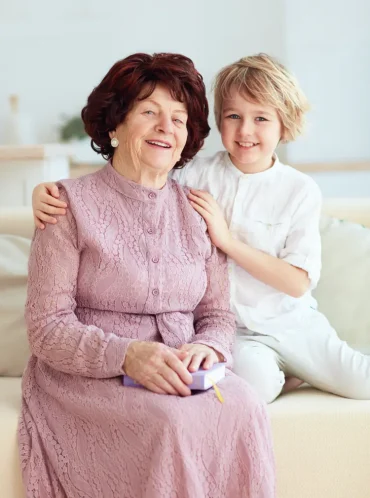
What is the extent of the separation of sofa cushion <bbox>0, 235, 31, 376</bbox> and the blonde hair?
29.3 inches

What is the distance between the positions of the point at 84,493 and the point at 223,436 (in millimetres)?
315

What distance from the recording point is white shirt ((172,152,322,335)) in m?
2.18

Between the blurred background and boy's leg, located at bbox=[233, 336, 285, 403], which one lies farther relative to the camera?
the blurred background

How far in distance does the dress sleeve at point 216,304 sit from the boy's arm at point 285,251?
1.6 inches

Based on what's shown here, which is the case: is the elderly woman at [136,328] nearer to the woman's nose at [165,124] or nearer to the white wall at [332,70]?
the woman's nose at [165,124]

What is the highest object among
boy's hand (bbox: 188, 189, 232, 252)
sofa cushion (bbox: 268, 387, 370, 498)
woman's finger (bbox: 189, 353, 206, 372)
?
boy's hand (bbox: 188, 189, 232, 252)

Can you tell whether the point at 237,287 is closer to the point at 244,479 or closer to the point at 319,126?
the point at 244,479

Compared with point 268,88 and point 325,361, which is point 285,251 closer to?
point 325,361

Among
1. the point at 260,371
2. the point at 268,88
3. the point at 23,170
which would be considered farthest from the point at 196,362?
the point at 23,170

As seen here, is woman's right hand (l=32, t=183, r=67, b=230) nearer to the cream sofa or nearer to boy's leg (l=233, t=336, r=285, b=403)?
the cream sofa

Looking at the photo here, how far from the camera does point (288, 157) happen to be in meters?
5.85

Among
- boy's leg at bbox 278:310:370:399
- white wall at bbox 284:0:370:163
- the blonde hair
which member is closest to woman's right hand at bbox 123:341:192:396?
boy's leg at bbox 278:310:370:399

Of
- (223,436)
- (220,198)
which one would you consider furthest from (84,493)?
(220,198)

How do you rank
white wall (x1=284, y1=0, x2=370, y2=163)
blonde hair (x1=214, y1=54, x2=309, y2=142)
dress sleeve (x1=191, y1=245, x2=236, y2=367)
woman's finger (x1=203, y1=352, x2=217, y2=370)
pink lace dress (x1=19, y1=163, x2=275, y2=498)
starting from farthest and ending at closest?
white wall (x1=284, y1=0, x2=370, y2=163), blonde hair (x1=214, y1=54, x2=309, y2=142), dress sleeve (x1=191, y1=245, x2=236, y2=367), woman's finger (x1=203, y1=352, x2=217, y2=370), pink lace dress (x1=19, y1=163, x2=275, y2=498)
